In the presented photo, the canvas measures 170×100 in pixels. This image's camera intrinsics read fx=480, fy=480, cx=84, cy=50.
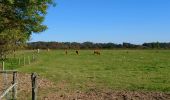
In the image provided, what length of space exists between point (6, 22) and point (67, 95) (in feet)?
21.7

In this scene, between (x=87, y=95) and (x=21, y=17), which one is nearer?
(x=87, y=95)

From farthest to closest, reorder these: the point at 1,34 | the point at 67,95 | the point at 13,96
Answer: the point at 1,34 < the point at 67,95 < the point at 13,96

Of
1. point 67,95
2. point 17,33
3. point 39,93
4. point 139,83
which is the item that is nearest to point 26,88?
point 39,93

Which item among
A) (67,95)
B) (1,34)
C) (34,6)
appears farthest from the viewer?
(1,34)

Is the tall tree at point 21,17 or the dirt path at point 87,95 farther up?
the tall tree at point 21,17

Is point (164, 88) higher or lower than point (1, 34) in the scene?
lower

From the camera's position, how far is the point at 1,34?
2588 cm

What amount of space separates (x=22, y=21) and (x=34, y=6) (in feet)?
5.85

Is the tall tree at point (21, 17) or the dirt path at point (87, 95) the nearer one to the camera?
the dirt path at point (87, 95)

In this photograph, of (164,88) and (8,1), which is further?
(164,88)

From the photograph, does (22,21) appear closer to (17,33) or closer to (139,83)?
(17,33)

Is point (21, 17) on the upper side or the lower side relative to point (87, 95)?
upper

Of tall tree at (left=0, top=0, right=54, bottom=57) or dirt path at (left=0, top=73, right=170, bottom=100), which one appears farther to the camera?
tall tree at (left=0, top=0, right=54, bottom=57)

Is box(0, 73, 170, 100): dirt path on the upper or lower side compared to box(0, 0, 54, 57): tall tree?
lower
